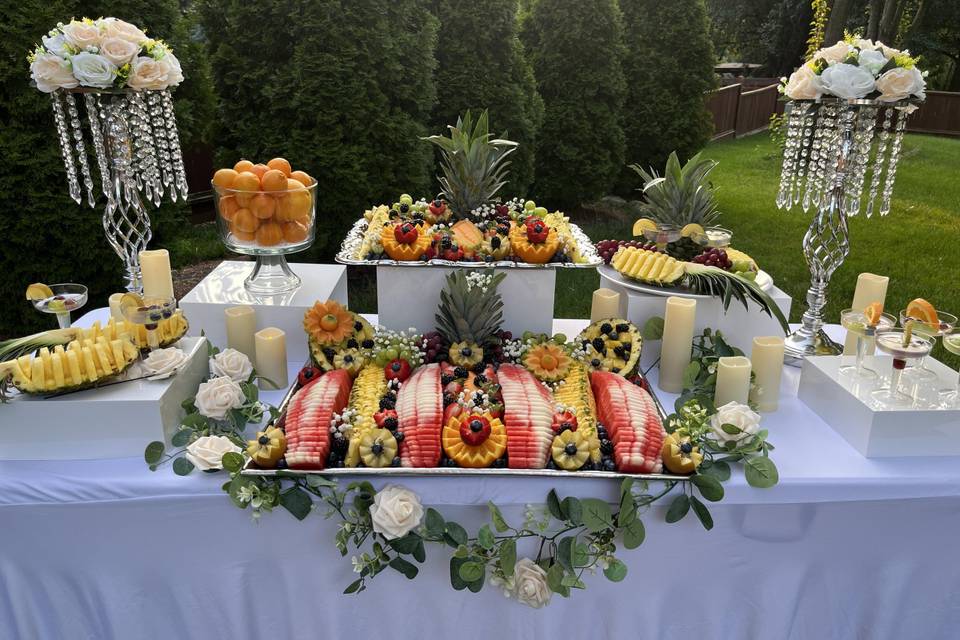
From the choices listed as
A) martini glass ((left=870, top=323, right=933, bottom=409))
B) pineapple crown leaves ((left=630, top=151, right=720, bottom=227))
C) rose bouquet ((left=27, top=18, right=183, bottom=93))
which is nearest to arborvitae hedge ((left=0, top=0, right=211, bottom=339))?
rose bouquet ((left=27, top=18, right=183, bottom=93))

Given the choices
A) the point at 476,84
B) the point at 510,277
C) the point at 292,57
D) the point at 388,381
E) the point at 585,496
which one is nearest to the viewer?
the point at 585,496

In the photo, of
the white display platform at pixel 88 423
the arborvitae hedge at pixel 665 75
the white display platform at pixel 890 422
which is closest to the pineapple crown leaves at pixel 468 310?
the white display platform at pixel 88 423

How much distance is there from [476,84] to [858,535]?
4.39 m

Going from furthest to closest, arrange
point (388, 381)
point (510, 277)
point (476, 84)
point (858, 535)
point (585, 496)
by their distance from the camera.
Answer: point (476, 84) < point (510, 277) < point (388, 381) < point (858, 535) < point (585, 496)

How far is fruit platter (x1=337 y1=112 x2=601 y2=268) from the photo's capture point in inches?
88.0

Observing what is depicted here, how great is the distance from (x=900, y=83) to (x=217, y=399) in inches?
85.9

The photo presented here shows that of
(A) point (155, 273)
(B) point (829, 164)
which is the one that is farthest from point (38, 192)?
(B) point (829, 164)

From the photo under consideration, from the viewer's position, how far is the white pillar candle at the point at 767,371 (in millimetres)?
2152

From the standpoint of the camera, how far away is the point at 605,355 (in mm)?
2236

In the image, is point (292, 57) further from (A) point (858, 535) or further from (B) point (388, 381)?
(A) point (858, 535)

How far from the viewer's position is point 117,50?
90.9 inches

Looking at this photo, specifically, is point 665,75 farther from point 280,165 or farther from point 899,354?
point 899,354

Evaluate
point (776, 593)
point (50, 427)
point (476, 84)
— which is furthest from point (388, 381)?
point (476, 84)

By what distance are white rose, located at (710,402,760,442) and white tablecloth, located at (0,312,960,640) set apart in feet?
0.37
